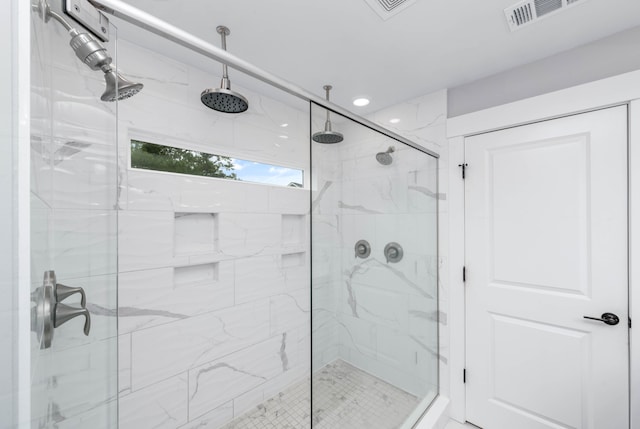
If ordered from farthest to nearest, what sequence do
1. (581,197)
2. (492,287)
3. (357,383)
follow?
(492,287) < (581,197) < (357,383)

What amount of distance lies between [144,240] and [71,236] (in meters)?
0.91

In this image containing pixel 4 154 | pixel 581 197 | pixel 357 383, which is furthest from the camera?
pixel 581 197

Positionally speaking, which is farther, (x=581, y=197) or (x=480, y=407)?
(x=480, y=407)

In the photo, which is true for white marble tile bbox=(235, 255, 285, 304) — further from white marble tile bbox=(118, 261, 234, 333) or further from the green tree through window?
the green tree through window

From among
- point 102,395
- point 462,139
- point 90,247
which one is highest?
point 462,139

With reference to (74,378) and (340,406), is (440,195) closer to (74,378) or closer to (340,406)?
(340,406)

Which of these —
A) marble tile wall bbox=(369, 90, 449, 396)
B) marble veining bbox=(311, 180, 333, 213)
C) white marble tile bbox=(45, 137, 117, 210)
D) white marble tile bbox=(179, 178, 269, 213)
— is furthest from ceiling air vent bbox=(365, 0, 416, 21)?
white marble tile bbox=(179, 178, 269, 213)

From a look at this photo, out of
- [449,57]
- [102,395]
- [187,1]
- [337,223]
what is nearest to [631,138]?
[449,57]

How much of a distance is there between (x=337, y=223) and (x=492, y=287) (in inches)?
48.8

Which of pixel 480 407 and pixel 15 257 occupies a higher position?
pixel 15 257

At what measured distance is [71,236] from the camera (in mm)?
617

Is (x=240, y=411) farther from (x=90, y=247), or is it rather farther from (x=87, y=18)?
(x=87, y=18)

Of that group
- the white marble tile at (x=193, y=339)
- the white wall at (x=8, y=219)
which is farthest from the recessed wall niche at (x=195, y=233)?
the white wall at (x=8, y=219)

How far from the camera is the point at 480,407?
1.70 meters
